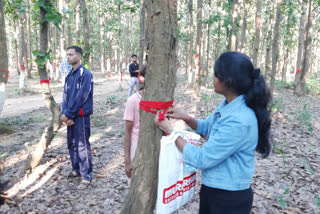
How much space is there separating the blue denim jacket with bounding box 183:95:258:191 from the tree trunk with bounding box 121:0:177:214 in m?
0.49

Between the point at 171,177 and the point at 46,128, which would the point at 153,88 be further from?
the point at 46,128

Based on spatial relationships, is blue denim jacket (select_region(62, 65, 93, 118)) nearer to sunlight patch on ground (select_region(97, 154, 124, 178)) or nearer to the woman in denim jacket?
sunlight patch on ground (select_region(97, 154, 124, 178))

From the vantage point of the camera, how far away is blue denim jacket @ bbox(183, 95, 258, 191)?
61.5 inches

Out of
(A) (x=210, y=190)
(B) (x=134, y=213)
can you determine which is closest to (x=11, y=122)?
(B) (x=134, y=213)

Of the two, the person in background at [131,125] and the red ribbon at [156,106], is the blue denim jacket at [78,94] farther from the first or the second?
the red ribbon at [156,106]

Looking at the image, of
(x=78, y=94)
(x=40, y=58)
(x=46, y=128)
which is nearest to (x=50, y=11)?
(x=40, y=58)

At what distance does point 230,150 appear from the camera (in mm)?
1577

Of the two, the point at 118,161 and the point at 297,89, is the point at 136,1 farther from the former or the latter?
the point at 297,89

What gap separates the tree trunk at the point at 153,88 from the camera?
6.42ft

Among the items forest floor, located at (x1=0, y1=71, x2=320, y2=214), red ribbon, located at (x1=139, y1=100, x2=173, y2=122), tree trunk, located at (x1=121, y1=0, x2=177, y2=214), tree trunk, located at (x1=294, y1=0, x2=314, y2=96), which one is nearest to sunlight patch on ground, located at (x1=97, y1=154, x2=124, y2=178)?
forest floor, located at (x1=0, y1=71, x2=320, y2=214)

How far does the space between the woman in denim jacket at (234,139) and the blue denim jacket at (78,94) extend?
2.39 m

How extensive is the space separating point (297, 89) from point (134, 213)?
1402 cm

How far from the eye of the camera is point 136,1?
9906mm

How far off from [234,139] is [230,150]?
3.1 inches
